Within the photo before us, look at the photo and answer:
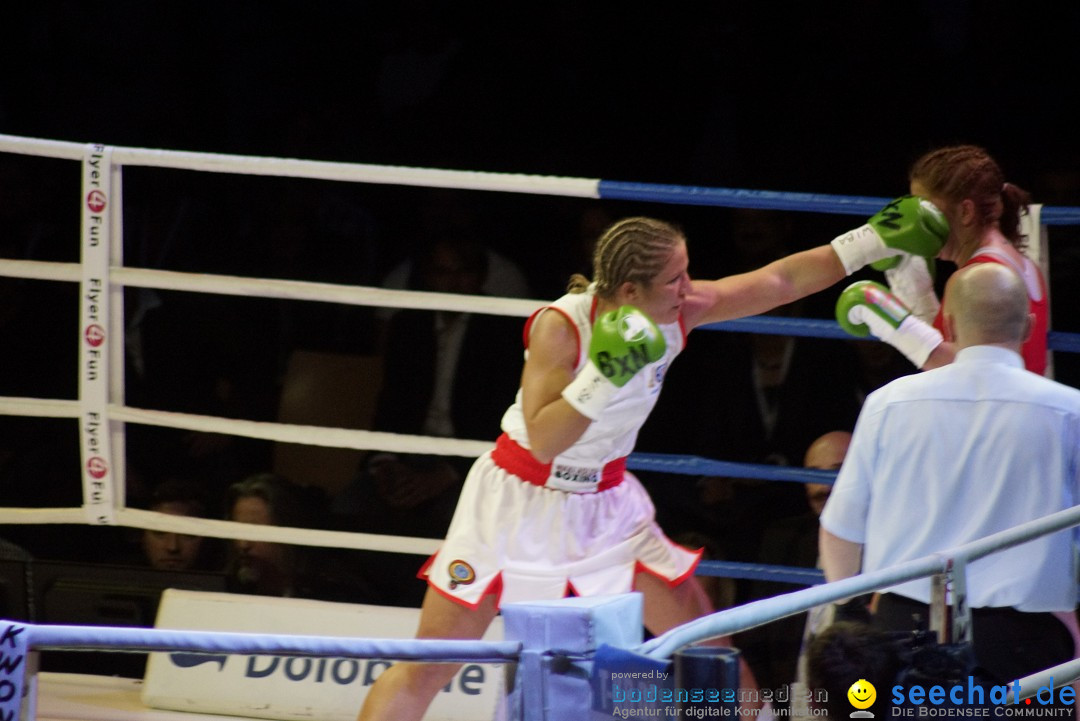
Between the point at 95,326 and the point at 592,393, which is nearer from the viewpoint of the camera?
the point at 592,393

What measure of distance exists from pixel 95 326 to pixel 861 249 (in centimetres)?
174

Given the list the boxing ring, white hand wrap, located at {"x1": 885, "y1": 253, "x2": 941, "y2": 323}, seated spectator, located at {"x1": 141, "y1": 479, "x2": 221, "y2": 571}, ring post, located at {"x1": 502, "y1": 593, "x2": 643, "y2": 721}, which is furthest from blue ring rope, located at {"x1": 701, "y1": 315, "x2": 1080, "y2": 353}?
seated spectator, located at {"x1": 141, "y1": 479, "x2": 221, "y2": 571}

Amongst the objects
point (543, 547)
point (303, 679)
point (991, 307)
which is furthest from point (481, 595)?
point (991, 307)

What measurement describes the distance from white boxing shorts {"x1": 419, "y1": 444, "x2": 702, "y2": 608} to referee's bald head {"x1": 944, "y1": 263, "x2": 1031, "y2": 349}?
0.75 metres

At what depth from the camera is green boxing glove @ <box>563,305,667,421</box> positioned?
8.07ft

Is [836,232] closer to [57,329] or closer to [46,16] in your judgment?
[57,329]

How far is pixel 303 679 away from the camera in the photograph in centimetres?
301

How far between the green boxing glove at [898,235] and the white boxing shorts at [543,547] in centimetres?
68

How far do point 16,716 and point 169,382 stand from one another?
3.07 meters

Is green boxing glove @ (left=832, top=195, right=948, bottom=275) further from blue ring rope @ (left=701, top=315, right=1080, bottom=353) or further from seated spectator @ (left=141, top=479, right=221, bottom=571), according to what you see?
seated spectator @ (left=141, top=479, right=221, bottom=571)

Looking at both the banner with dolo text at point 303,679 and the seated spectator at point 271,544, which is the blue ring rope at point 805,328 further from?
the seated spectator at point 271,544

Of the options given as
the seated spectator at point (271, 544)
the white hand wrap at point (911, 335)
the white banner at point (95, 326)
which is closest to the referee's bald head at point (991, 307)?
the white hand wrap at point (911, 335)

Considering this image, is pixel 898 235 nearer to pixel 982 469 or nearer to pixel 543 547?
pixel 982 469

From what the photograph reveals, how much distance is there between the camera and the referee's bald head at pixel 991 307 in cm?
214
